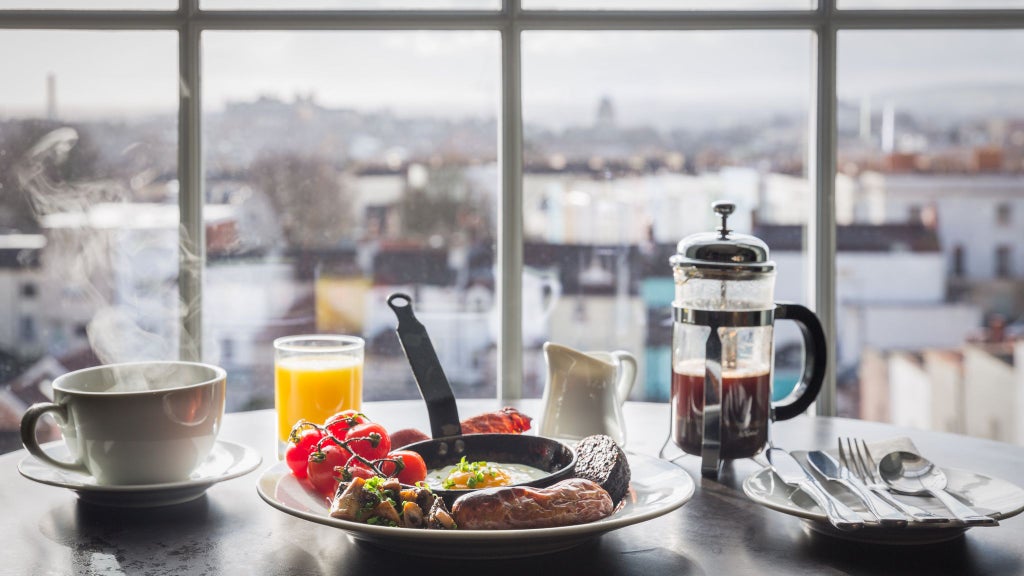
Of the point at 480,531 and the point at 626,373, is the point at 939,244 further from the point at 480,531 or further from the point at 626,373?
the point at 480,531

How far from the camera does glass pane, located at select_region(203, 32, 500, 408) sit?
251 centimetres

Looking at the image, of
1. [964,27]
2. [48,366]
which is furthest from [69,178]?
[964,27]

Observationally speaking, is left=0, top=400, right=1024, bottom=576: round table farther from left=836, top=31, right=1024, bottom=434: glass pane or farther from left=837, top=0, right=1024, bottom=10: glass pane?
left=837, top=0, right=1024, bottom=10: glass pane

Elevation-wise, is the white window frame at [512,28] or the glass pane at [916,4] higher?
the glass pane at [916,4]

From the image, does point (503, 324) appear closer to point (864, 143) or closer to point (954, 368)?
point (864, 143)

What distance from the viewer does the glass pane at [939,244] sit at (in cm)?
252

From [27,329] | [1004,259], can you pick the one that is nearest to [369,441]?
[27,329]

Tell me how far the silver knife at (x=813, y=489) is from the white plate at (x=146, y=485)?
65 cm

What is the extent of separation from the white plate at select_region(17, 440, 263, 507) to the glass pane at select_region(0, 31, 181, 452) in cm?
126

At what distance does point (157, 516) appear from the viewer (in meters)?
1.10

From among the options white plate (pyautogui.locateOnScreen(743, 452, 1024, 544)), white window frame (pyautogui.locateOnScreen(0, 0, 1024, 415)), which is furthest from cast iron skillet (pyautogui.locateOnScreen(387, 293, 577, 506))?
white window frame (pyautogui.locateOnScreen(0, 0, 1024, 415))

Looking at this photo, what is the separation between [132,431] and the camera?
44.0 inches

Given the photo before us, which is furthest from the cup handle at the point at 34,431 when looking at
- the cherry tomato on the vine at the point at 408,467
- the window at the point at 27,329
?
the window at the point at 27,329

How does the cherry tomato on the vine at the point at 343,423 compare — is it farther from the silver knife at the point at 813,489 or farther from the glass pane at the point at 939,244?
the glass pane at the point at 939,244
